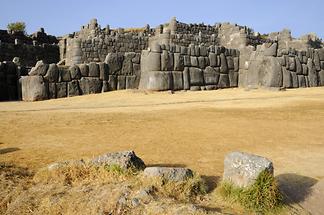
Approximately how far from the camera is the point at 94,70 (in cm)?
1535

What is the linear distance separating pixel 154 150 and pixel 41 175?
1.96 meters

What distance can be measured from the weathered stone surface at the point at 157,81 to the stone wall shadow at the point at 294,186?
1041 centimetres

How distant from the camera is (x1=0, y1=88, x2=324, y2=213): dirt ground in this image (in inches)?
219

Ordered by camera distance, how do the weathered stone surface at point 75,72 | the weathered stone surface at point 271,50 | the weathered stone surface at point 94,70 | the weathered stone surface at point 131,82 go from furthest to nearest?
1. the weathered stone surface at point 271,50
2. the weathered stone surface at point 131,82
3. the weathered stone surface at point 94,70
4. the weathered stone surface at point 75,72

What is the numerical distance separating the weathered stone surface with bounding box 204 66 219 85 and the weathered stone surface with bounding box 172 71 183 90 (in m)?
1.51

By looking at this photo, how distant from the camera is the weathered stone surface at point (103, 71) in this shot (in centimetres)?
1559

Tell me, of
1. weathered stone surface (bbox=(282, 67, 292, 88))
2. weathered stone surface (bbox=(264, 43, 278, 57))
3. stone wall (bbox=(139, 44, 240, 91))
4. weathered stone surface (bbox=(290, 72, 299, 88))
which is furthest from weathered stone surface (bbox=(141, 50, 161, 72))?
weathered stone surface (bbox=(290, 72, 299, 88))

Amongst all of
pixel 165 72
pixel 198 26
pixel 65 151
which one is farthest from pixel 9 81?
pixel 198 26

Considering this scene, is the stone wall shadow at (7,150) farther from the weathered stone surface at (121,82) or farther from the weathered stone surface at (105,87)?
the weathered stone surface at (121,82)

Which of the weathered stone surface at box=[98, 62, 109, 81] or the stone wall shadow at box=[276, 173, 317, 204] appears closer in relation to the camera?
the stone wall shadow at box=[276, 173, 317, 204]

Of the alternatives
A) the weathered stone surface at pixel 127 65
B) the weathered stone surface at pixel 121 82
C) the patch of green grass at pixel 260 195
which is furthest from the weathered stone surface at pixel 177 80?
the patch of green grass at pixel 260 195

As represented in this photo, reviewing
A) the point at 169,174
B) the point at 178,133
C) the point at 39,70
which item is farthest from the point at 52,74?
the point at 169,174

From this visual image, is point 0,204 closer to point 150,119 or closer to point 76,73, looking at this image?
point 150,119

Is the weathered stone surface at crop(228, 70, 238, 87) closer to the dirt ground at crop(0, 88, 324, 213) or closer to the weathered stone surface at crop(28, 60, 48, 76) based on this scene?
the dirt ground at crop(0, 88, 324, 213)
